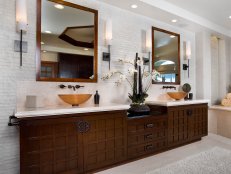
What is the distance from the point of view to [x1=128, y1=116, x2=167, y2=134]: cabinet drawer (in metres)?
2.71

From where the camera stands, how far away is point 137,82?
3457 millimetres

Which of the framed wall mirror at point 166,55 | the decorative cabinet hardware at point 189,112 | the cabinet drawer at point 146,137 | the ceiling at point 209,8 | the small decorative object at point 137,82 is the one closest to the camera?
the cabinet drawer at point 146,137

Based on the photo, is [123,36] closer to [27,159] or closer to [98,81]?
[98,81]

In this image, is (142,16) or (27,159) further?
(142,16)

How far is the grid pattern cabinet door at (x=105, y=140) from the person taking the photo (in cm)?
226

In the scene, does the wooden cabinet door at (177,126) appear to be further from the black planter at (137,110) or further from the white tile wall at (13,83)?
the white tile wall at (13,83)

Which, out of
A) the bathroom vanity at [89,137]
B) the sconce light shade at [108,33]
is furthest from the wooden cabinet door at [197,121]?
the sconce light shade at [108,33]

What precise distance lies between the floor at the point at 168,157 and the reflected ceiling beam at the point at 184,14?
2694 mm

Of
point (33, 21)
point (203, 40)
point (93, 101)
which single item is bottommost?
point (93, 101)

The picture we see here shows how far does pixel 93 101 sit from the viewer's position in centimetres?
294

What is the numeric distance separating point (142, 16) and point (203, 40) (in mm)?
1966

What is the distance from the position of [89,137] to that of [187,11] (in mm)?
3341

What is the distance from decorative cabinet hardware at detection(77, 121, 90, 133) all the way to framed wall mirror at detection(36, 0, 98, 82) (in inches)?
32.1

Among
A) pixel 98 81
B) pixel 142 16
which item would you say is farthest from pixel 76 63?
pixel 142 16
